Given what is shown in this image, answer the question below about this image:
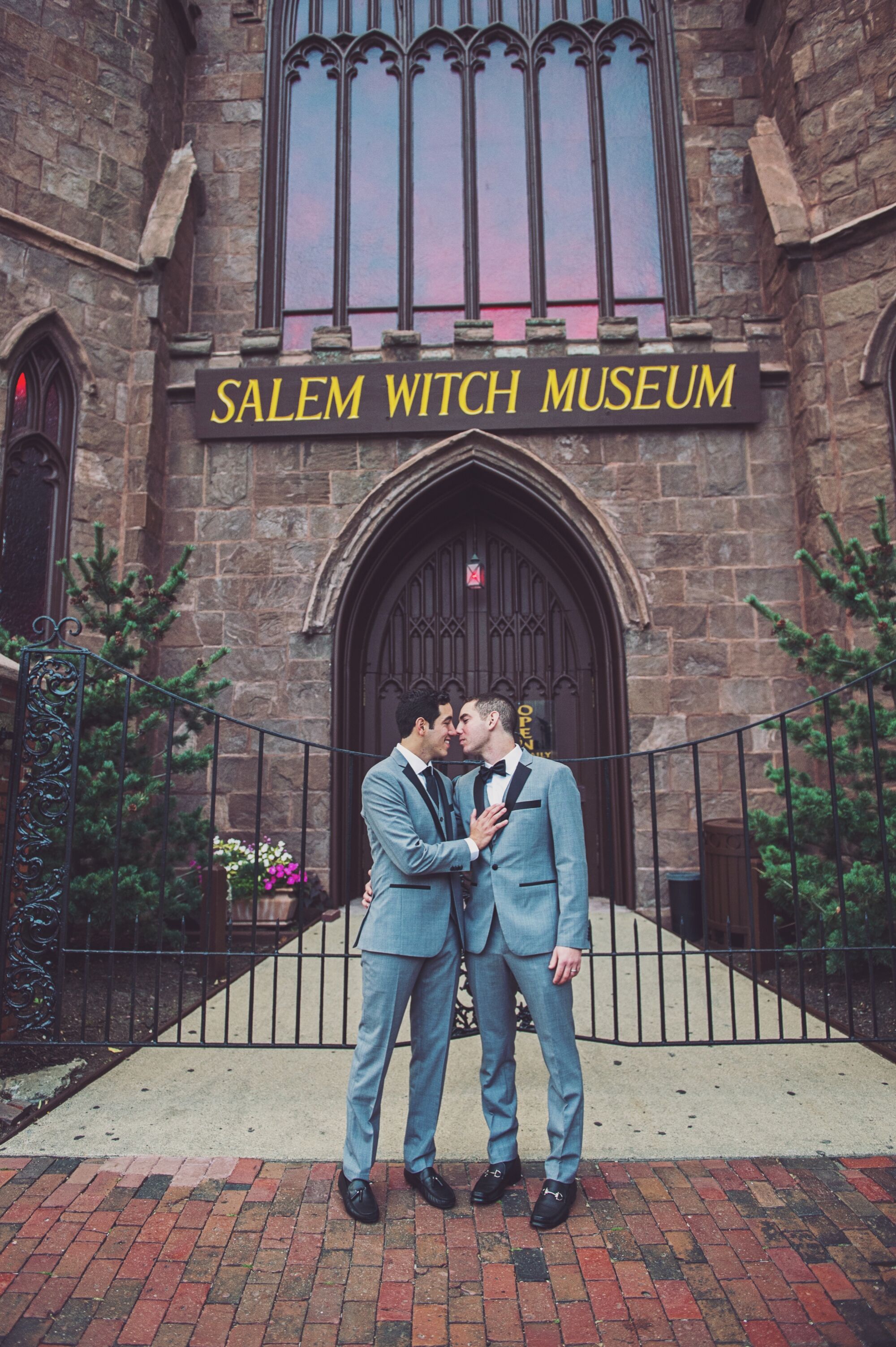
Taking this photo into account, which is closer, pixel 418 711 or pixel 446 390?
pixel 418 711

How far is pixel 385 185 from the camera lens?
9594 mm

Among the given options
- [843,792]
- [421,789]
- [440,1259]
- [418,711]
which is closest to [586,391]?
[843,792]

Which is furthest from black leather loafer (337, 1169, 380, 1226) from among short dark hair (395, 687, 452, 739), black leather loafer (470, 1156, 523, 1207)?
short dark hair (395, 687, 452, 739)

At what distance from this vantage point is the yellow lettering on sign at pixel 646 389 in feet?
27.2

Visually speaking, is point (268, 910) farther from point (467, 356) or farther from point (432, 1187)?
point (467, 356)

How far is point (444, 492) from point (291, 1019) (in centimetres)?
558

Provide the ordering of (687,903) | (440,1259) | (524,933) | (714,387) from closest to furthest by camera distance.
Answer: (440,1259) < (524,933) < (687,903) < (714,387)

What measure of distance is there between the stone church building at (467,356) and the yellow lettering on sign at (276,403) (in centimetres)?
5

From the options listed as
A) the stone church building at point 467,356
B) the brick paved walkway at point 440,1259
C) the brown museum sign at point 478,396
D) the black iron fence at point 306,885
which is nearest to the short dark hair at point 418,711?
the black iron fence at point 306,885

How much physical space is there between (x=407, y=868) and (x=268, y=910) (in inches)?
186

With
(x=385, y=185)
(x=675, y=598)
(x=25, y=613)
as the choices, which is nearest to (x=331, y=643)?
(x=25, y=613)

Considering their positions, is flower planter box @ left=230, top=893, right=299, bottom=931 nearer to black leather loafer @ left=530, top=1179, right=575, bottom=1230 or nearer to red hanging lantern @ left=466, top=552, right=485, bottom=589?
red hanging lantern @ left=466, top=552, right=485, bottom=589

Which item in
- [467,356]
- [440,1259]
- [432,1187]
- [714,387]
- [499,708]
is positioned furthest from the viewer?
[467,356]

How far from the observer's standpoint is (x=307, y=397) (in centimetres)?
843
